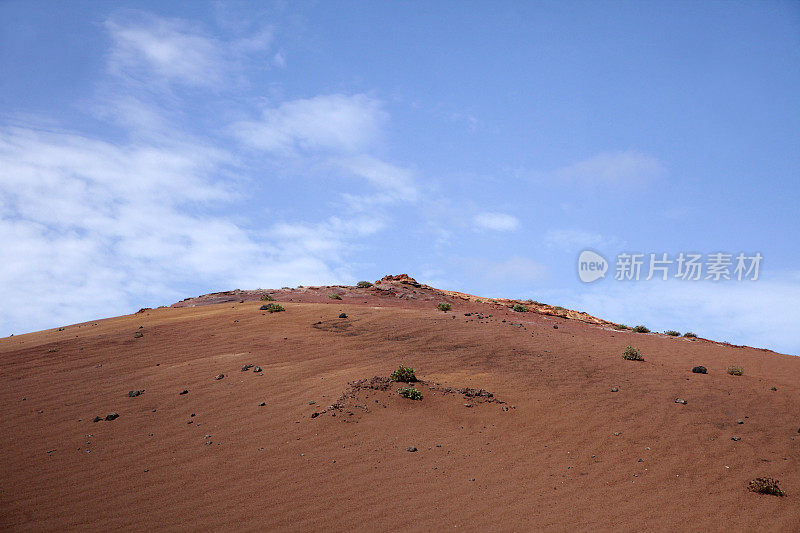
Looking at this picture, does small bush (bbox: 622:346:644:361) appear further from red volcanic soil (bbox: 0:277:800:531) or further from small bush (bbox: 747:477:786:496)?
small bush (bbox: 747:477:786:496)

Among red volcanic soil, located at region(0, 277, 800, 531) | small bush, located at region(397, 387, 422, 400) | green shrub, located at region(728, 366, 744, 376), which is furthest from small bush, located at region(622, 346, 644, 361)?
small bush, located at region(397, 387, 422, 400)

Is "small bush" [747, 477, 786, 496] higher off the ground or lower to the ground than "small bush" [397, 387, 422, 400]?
lower

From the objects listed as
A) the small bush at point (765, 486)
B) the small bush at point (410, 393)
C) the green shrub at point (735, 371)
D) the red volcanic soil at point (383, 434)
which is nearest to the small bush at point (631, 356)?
the red volcanic soil at point (383, 434)

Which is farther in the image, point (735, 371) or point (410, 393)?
point (735, 371)

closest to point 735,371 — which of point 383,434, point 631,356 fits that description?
point 631,356

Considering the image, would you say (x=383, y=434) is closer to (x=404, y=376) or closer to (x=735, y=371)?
(x=404, y=376)

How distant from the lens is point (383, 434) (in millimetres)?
10586

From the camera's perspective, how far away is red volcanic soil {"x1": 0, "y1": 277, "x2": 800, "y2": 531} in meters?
8.09

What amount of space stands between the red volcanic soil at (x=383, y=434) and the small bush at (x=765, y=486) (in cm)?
23

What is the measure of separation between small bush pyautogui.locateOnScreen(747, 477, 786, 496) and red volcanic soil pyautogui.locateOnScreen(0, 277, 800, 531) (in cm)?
23

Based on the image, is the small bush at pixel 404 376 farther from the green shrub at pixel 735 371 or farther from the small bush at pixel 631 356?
the green shrub at pixel 735 371

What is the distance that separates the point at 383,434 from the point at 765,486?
6801mm

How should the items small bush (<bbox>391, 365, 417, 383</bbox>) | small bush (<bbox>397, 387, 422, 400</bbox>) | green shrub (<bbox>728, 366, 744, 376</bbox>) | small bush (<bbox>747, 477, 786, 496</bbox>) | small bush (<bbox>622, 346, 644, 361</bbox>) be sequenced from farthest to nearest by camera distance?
1. small bush (<bbox>622, 346, 644, 361</bbox>)
2. green shrub (<bbox>728, 366, 744, 376</bbox>)
3. small bush (<bbox>391, 365, 417, 383</bbox>)
4. small bush (<bbox>397, 387, 422, 400</bbox>)
5. small bush (<bbox>747, 477, 786, 496</bbox>)

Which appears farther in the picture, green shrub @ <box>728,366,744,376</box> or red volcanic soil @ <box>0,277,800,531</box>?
green shrub @ <box>728,366,744,376</box>
